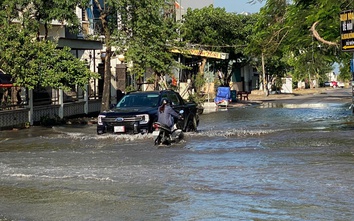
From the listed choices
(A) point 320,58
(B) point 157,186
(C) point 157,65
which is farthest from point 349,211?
(C) point 157,65

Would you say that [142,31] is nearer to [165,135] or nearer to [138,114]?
[138,114]

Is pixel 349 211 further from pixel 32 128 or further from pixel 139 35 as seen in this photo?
pixel 139 35

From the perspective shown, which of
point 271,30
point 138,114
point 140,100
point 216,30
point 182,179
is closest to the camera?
point 182,179

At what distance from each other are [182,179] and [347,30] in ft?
38.9

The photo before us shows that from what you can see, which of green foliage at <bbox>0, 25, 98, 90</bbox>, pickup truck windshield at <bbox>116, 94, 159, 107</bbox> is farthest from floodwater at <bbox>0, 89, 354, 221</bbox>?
green foliage at <bbox>0, 25, 98, 90</bbox>

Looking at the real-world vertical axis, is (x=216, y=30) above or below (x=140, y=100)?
above

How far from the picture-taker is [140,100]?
20.8 m

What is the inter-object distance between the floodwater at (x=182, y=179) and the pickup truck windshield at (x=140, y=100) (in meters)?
1.75

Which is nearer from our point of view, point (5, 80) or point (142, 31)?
point (5, 80)

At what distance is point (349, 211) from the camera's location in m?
8.23

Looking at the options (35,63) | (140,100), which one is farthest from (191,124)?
(35,63)

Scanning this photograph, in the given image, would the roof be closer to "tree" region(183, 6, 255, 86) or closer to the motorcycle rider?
the motorcycle rider

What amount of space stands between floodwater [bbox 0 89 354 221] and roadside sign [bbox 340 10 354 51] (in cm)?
373

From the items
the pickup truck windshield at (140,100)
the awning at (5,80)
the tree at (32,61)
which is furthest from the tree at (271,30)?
the awning at (5,80)
